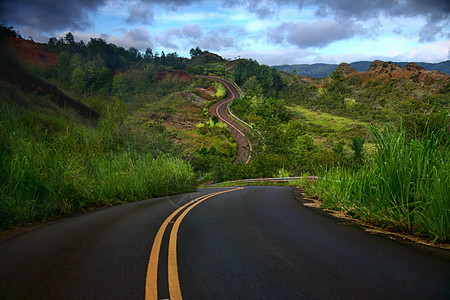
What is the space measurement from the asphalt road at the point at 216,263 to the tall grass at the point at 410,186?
569 millimetres

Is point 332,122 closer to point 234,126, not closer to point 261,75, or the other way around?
point 234,126

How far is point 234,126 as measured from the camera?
56.5m

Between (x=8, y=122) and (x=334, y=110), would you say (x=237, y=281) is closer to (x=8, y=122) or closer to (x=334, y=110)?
(x=8, y=122)

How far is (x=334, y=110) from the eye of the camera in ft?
273

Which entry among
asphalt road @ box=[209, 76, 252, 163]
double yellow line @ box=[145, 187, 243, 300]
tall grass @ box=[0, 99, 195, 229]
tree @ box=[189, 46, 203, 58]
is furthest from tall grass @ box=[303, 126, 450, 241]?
tree @ box=[189, 46, 203, 58]

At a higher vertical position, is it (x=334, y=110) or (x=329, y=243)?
(x=329, y=243)

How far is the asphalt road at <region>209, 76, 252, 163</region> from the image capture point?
4425 centimetres

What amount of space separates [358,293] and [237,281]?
1320 millimetres

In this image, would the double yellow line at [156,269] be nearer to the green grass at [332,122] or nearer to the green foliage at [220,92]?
the green grass at [332,122]

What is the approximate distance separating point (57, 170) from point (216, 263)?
5.76 m

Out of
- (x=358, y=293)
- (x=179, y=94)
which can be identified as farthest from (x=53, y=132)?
(x=179, y=94)

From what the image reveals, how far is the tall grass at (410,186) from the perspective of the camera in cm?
411

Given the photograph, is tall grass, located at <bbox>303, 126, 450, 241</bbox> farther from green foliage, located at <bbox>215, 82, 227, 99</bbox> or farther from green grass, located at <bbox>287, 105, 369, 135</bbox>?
green foliage, located at <bbox>215, 82, 227, 99</bbox>

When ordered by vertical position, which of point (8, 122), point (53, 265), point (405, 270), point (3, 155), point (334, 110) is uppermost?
point (8, 122)
